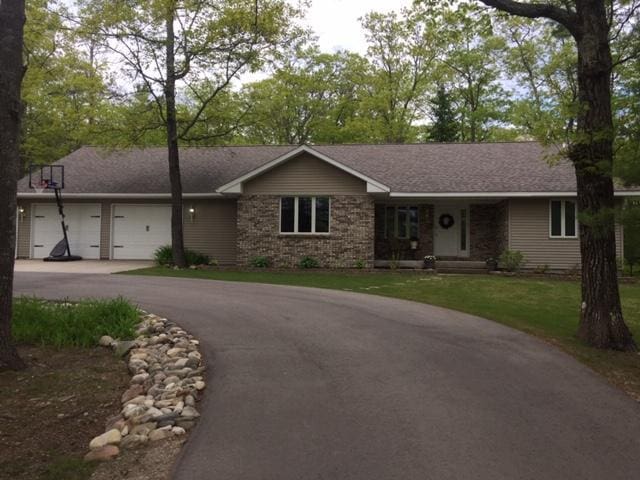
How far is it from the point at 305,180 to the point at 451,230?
6422 millimetres

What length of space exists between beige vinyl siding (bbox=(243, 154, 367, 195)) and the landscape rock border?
10.3 meters

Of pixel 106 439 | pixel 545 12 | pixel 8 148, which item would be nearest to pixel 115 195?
pixel 8 148

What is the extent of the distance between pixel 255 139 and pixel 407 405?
31665mm

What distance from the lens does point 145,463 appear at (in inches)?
133

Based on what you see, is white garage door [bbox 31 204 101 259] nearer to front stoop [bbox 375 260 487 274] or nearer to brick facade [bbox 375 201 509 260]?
brick facade [bbox 375 201 509 260]

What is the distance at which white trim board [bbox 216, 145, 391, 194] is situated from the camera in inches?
632

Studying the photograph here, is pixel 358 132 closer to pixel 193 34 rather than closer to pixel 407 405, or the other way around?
pixel 193 34

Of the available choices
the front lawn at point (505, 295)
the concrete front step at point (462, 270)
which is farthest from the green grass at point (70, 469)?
the concrete front step at point (462, 270)

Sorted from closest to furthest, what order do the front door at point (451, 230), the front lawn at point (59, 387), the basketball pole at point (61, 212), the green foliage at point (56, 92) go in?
the front lawn at point (59, 387) → the green foliage at point (56, 92) → the basketball pole at point (61, 212) → the front door at point (451, 230)

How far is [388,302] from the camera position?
1005 centimetres

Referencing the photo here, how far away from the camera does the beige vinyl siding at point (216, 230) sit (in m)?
18.9

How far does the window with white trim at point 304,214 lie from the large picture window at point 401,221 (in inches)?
134

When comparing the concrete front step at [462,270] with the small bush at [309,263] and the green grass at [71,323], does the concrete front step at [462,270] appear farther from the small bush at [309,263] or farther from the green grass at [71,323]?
the green grass at [71,323]

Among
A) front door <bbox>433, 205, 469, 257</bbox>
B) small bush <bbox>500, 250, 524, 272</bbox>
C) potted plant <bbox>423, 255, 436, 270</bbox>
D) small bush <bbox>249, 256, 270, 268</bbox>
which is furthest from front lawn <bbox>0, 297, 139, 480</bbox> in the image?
front door <bbox>433, 205, 469, 257</bbox>
